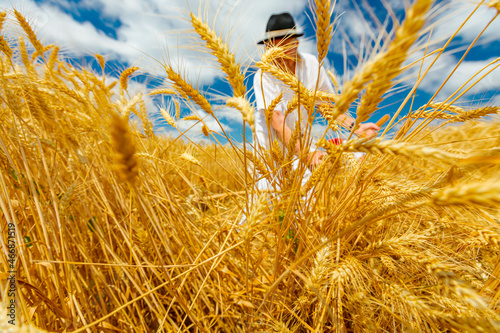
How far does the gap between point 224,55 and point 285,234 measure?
0.60 metres

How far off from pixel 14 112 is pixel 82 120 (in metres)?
0.22

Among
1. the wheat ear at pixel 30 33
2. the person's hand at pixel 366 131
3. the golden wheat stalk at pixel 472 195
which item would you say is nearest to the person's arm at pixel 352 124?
the person's hand at pixel 366 131

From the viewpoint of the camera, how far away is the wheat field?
0.42 meters

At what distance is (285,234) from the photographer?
2.27 ft

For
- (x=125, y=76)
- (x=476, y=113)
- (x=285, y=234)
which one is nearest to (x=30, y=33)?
(x=125, y=76)

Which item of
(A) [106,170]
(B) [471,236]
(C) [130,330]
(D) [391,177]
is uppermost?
(A) [106,170]

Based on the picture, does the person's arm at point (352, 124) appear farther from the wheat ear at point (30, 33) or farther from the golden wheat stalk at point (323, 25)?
the wheat ear at point (30, 33)

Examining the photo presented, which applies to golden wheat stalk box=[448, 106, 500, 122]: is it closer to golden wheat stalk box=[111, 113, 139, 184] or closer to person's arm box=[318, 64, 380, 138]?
person's arm box=[318, 64, 380, 138]

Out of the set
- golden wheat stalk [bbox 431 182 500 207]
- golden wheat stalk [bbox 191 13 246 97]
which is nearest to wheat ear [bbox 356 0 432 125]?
golden wheat stalk [bbox 431 182 500 207]

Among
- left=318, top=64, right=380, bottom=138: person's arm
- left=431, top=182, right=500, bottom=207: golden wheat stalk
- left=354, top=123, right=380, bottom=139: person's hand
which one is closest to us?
left=431, top=182, right=500, bottom=207: golden wheat stalk

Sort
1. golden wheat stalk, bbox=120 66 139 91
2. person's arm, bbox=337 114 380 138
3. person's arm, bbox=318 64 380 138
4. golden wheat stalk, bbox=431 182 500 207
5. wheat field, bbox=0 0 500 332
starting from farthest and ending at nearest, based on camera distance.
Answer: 1. golden wheat stalk, bbox=120 66 139 91
2. person's arm, bbox=318 64 380 138
3. person's arm, bbox=337 114 380 138
4. wheat field, bbox=0 0 500 332
5. golden wheat stalk, bbox=431 182 500 207

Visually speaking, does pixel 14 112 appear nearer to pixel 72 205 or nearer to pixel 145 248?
pixel 72 205

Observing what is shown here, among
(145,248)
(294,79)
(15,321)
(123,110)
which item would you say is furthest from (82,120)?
(294,79)

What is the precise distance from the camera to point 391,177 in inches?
36.6
